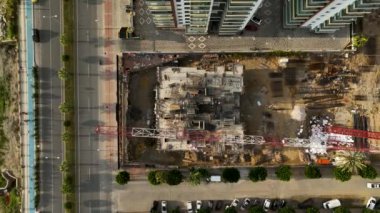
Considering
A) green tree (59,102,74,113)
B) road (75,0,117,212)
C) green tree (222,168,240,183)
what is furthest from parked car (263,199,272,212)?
green tree (59,102,74,113)

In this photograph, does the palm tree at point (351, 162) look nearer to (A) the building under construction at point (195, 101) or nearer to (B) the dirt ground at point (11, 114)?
(A) the building under construction at point (195, 101)

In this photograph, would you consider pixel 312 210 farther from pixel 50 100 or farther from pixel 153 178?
pixel 50 100

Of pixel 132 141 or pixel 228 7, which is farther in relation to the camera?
pixel 132 141

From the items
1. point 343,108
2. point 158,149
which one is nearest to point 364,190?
point 343,108

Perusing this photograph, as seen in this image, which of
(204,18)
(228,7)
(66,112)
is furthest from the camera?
(66,112)

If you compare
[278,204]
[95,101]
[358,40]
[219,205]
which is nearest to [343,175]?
[278,204]

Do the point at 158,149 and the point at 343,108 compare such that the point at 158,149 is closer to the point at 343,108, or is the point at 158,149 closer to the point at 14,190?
the point at 14,190

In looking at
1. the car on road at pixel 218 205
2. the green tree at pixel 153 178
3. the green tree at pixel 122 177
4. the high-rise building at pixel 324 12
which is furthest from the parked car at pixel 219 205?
the high-rise building at pixel 324 12
